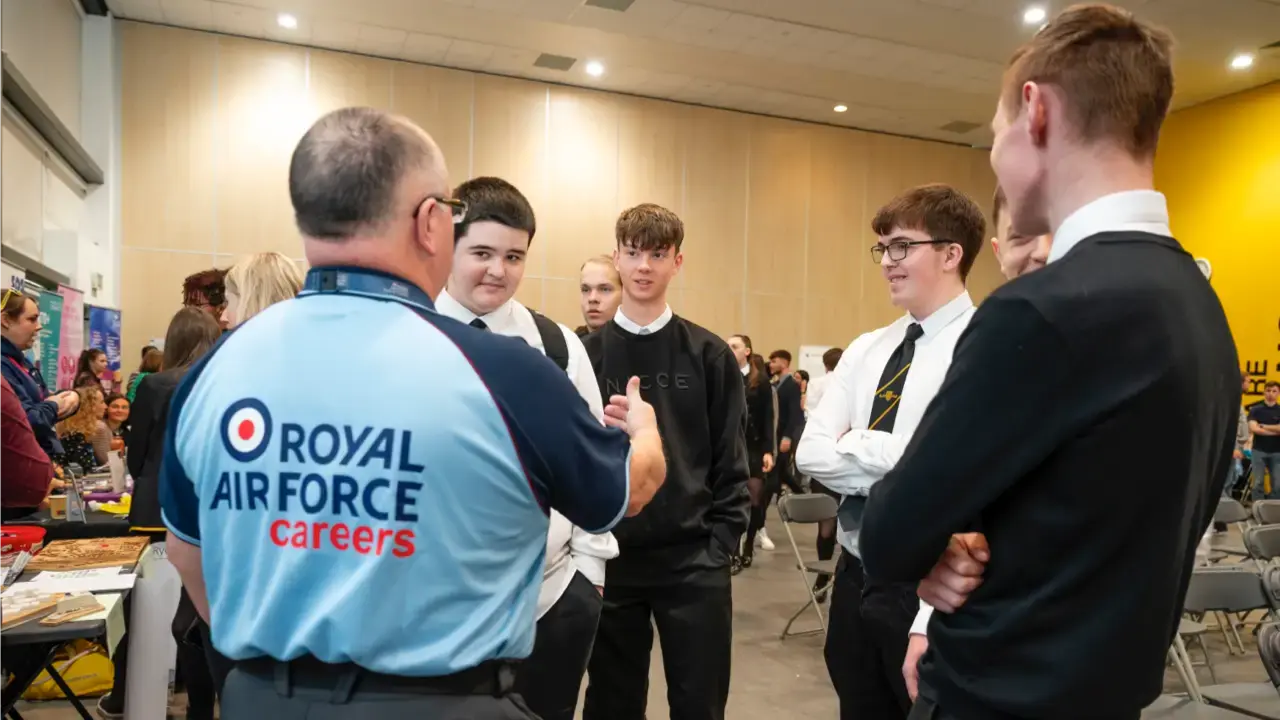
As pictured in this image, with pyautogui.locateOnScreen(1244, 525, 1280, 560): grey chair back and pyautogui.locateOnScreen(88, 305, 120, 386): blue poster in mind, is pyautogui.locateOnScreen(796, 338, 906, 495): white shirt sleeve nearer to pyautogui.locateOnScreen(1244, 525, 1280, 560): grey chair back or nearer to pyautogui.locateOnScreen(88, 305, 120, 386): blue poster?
pyautogui.locateOnScreen(1244, 525, 1280, 560): grey chair back

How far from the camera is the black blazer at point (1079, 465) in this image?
0.93m

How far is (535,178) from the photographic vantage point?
11148 millimetres

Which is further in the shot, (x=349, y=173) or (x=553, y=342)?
(x=553, y=342)

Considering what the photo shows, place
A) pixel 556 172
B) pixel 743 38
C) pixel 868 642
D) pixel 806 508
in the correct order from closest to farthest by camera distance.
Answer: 1. pixel 868 642
2. pixel 806 508
3. pixel 743 38
4. pixel 556 172

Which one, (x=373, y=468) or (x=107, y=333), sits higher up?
(x=107, y=333)

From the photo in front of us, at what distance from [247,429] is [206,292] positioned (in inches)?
118

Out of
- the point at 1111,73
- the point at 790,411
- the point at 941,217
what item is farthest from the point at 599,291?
the point at 790,411

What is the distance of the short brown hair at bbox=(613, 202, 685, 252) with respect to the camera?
2.58m

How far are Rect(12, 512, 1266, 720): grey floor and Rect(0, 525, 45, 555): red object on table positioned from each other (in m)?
1.22

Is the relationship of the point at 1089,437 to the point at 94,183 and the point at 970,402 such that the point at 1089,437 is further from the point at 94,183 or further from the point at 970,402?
the point at 94,183

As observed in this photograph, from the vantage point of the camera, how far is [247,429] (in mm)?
1104

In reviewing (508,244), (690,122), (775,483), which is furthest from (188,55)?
(508,244)

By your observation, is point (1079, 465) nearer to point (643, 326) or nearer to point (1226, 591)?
point (643, 326)

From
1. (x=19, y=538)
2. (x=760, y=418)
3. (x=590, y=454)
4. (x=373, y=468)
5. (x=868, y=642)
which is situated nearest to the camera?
(x=373, y=468)
